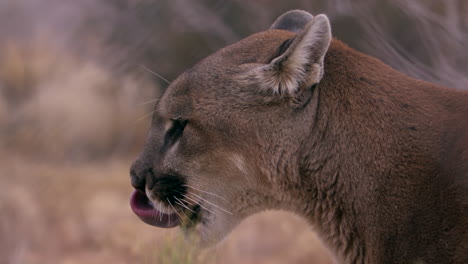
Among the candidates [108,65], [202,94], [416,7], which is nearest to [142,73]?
[108,65]

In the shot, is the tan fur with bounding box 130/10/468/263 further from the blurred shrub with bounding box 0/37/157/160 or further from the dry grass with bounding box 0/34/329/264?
the blurred shrub with bounding box 0/37/157/160

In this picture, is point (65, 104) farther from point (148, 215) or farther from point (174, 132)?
point (174, 132)

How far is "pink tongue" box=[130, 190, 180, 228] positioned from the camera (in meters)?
2.94

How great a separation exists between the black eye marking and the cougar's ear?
374mm

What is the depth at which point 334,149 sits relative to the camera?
2648mm

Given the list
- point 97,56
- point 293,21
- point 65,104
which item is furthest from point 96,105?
point 293,21

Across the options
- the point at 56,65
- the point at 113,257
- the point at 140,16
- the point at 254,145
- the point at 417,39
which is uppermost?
the point at 254,145

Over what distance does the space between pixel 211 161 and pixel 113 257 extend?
279cm

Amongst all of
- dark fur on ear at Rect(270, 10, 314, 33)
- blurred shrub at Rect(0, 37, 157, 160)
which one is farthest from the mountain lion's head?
blurred shrub at Rect(0, 37, 157, 160)

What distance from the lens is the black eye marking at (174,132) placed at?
2.80m

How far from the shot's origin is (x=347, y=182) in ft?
8.57

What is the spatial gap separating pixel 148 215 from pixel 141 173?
21 centimetres

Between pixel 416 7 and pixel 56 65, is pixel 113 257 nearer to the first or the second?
pixel 56 65

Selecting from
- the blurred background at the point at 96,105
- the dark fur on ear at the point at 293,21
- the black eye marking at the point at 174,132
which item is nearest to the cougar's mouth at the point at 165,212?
the black eye marking at the point at 174,132
